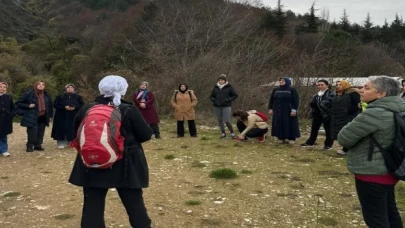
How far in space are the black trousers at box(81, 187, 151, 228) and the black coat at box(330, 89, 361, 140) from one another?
5666 millimetres

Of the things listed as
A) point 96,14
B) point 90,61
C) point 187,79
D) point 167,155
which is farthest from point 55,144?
point 96,14

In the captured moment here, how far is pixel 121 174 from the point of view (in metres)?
3.78

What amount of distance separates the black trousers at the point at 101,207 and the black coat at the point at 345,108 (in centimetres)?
567

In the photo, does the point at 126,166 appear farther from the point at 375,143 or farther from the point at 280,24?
the point at 280,24

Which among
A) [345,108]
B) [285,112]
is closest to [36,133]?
[285,112]

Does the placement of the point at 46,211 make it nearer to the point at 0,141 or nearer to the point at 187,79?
the point at 0,141

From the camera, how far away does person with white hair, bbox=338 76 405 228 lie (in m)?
3.54

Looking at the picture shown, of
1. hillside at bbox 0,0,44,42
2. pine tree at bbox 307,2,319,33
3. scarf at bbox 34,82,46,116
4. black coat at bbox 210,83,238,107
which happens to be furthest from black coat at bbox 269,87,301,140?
hillside at bbox 0,0,44,42

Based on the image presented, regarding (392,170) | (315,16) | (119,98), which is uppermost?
(315,16)

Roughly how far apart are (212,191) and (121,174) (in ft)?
9.08

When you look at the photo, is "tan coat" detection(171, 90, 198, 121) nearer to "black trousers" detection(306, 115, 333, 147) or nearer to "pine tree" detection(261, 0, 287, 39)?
Result: "black trousers" detection(306, 115, 333, 147)

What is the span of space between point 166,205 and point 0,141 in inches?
228

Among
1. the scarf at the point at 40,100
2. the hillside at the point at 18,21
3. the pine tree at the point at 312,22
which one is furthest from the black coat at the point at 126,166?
→ the hillside at the point at 18,21

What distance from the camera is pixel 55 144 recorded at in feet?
36.7
